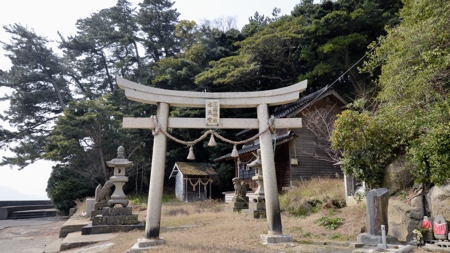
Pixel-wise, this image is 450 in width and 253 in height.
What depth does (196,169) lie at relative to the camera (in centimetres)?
2638

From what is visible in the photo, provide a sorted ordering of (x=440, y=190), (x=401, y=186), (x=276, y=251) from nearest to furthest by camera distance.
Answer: (x=276, y=251), (x=440, y=190), (x=401, y=186)

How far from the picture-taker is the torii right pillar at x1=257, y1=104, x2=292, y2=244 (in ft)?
26.2

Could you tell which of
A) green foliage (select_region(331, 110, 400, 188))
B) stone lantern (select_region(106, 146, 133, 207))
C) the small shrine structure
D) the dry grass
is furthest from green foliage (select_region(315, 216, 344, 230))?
the small shrine structure

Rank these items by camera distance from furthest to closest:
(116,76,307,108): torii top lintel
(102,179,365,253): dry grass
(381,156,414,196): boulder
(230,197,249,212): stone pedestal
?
(230,197,249,212): stone pedestal
(381,156,414,196): boulder
(116,76,307,108): torii top lintel
(102,179,365,253): dry grass

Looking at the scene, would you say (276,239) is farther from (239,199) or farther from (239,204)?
(239,199)

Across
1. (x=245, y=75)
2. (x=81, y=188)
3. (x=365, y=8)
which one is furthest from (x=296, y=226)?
(x=81, y=188)

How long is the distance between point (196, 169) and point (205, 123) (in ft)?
59.6

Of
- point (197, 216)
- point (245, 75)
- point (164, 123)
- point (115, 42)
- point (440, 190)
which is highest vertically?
point (115, 42)

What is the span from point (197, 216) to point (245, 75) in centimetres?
1453

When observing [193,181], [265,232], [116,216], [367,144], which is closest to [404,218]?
[367,144]

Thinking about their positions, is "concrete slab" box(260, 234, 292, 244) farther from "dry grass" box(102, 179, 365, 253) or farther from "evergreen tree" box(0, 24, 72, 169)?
"evergreen tree" box(0, 24, 72, 169)

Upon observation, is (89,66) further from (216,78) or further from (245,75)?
(245,75)

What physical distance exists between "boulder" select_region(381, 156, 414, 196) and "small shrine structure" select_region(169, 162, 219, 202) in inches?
698

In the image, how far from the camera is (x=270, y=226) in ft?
26.8
